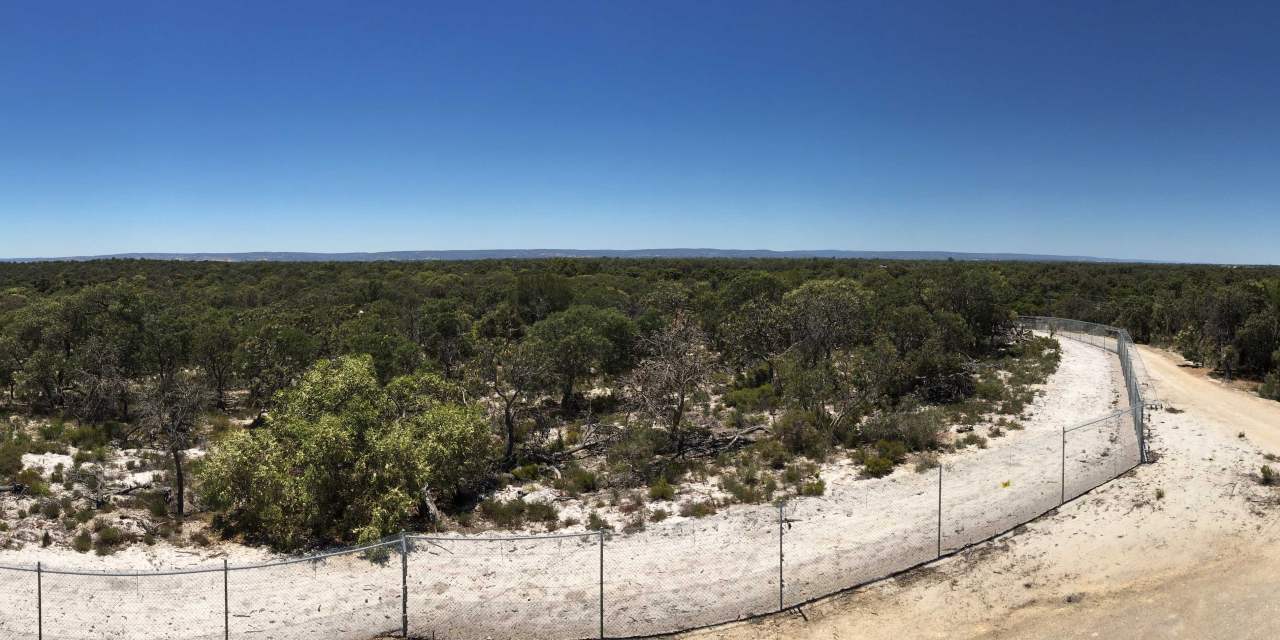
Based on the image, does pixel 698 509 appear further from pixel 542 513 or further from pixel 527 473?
pixel 527 473

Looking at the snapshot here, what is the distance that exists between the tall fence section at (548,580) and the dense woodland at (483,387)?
1.79 m

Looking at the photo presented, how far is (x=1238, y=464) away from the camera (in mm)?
18062

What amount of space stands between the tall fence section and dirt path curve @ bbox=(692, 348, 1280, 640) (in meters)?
0.57

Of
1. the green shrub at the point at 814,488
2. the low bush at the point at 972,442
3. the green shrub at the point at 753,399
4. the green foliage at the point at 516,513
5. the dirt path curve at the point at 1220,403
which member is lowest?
the green foliage at the point at 516,513

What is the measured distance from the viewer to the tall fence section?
427 inches

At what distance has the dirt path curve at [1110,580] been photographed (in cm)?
1080

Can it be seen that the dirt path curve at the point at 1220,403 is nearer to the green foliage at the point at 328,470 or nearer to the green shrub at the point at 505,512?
the green shrub at the point at 505,512

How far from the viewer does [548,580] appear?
12562mm

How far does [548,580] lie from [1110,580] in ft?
33.3

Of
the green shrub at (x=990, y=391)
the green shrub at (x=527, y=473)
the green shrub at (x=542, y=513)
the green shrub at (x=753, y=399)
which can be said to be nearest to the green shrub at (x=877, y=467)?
the green shrub at (x=753, y=399)

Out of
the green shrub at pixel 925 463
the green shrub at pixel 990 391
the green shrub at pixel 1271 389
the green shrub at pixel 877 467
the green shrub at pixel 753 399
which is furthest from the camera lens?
the green shrub at pixel 990 391

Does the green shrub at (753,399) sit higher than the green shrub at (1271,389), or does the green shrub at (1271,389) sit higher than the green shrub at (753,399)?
the green shrub at (1271,389)

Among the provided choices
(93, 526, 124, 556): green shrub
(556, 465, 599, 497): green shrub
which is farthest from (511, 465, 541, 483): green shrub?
(93, 526, 124, 556): green shrub

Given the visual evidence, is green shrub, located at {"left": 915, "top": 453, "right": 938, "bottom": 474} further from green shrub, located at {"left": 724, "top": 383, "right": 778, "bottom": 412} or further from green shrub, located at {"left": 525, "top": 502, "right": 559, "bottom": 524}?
green shrub, located at {"left": 525, "top": 502, "right": 559, "bottom": 524}
